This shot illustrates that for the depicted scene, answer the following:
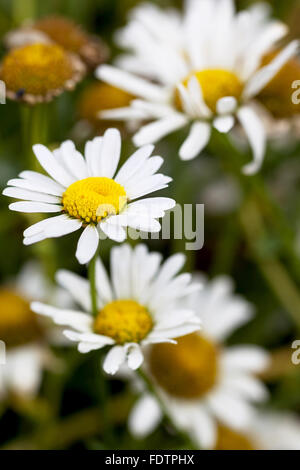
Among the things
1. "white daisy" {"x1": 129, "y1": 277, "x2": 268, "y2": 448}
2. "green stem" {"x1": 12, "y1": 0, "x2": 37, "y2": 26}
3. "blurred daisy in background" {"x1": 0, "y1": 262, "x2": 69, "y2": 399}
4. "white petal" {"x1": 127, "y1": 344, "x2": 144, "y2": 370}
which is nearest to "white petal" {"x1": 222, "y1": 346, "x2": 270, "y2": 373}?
"white daisy" {"x1": 129, "y1": 277, "x2": 268, "y2": 448}

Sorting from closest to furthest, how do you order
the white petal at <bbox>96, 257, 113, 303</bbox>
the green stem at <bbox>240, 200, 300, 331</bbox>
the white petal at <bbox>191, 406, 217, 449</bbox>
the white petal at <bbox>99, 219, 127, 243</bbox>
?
the white petal at <bbox>99, 219, 127, 243</bbox>
the white petal at <bbox>96, 257, 113, 303</bbox>
the white petal at <bbox>191, 406, 217, 449</bbox>
the green stem at <bbox>240, 200, 300, 331</bbox>

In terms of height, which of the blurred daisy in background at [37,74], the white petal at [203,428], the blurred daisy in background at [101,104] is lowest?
the white petal at [203,428]

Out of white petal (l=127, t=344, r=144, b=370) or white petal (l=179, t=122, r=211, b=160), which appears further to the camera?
white petal (l=179, t=122, r=211, b=160)

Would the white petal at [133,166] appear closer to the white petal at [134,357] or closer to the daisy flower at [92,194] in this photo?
the daisy flower at [92,194]

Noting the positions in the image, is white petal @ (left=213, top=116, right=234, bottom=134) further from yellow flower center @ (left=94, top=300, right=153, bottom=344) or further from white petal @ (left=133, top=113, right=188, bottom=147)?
yellow flower center @ (left=94, top=300, right=153, bottom=344)

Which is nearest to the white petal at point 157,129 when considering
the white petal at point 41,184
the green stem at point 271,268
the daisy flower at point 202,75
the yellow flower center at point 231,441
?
the daisy flower at point 202,75

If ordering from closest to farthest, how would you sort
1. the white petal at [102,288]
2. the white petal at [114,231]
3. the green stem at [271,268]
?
1. the white petal at [114,231]
2. the white petal at [102,288]
3. the green stem at [271,268]
